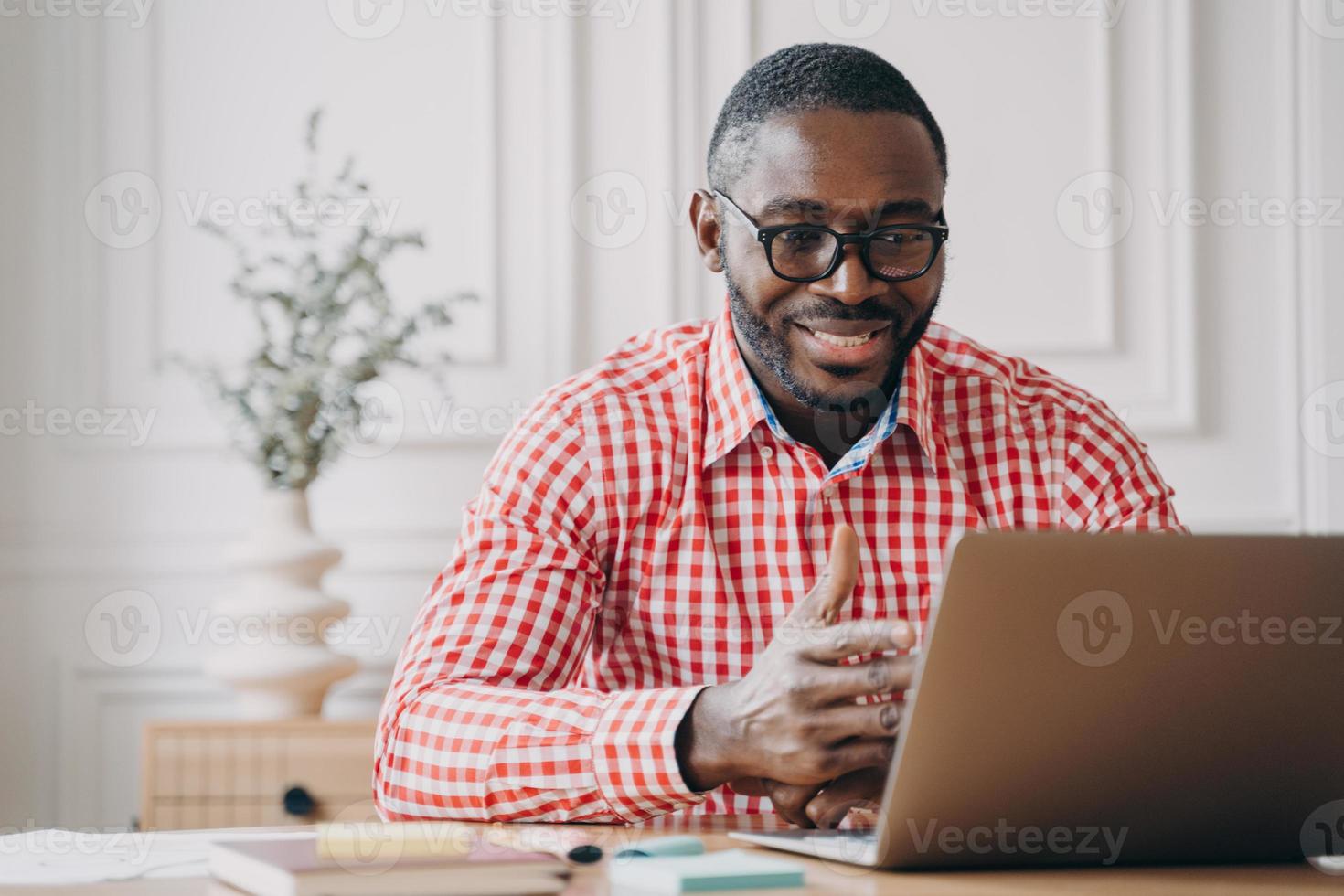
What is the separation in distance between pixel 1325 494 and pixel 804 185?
4.55ft

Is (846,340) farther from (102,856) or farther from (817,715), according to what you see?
(102,856)

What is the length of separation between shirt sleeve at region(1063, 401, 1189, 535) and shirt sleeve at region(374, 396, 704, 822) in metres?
0.51

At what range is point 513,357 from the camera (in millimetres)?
2373

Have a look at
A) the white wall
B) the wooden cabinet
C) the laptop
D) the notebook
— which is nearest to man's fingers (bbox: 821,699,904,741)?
the laptop

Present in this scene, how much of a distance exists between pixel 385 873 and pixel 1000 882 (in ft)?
1.09

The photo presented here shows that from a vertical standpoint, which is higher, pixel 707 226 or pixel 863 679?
pixel 707 226

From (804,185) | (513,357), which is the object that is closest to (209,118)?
(513,357)

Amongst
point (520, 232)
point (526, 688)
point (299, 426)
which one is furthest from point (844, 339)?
point (520, 232)

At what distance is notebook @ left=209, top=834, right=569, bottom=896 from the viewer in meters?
0.70

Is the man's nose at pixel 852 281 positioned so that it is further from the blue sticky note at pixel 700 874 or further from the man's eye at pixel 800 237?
the blue sticky note at pixel 700 874

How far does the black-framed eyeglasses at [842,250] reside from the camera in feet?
4.66

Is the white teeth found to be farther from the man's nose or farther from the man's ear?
the man's ear

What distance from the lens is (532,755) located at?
44.1 inches

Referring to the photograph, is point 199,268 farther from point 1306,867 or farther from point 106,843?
point 1306,867
